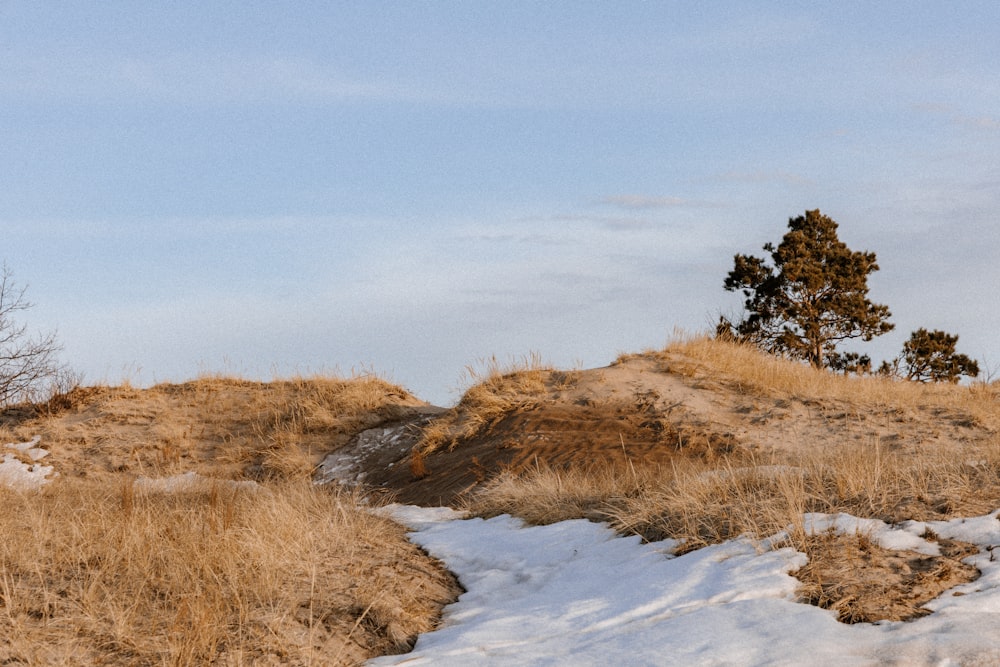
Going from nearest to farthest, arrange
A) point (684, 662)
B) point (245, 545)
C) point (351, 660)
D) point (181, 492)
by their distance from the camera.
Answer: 1. point (684, 662)
2. point (351, 660)
3. point (245, 545)
4. point (181, 492)

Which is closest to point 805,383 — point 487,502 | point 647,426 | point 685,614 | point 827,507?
point 647,426

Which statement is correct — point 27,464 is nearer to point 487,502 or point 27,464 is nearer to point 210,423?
point 210,423

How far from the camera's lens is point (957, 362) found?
26.5m

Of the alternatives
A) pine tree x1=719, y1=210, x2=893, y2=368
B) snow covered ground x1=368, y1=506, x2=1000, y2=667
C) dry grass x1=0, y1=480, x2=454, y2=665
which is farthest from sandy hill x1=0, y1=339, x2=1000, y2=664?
pine tree x1=719, y1=210, x2=893, y2=368

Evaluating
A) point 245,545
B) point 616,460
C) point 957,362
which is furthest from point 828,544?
point 957,362

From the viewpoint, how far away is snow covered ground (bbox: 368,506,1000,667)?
4.40 m

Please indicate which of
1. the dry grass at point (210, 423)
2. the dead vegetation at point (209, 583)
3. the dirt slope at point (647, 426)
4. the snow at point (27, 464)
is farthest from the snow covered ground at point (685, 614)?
the snow at point (27, 464)

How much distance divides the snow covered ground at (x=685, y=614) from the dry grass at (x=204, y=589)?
42 cm

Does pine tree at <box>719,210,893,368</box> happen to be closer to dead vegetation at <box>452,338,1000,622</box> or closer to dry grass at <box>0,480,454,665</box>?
dead vegetation at <box>452,338,1000,622</box>

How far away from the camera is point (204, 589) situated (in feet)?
18.2

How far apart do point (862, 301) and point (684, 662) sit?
2369 centimetres

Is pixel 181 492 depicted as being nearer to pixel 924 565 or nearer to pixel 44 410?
pixel 924 565

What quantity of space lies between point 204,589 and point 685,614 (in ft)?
9.63

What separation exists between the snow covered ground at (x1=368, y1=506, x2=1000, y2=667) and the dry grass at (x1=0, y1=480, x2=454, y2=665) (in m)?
0.42
